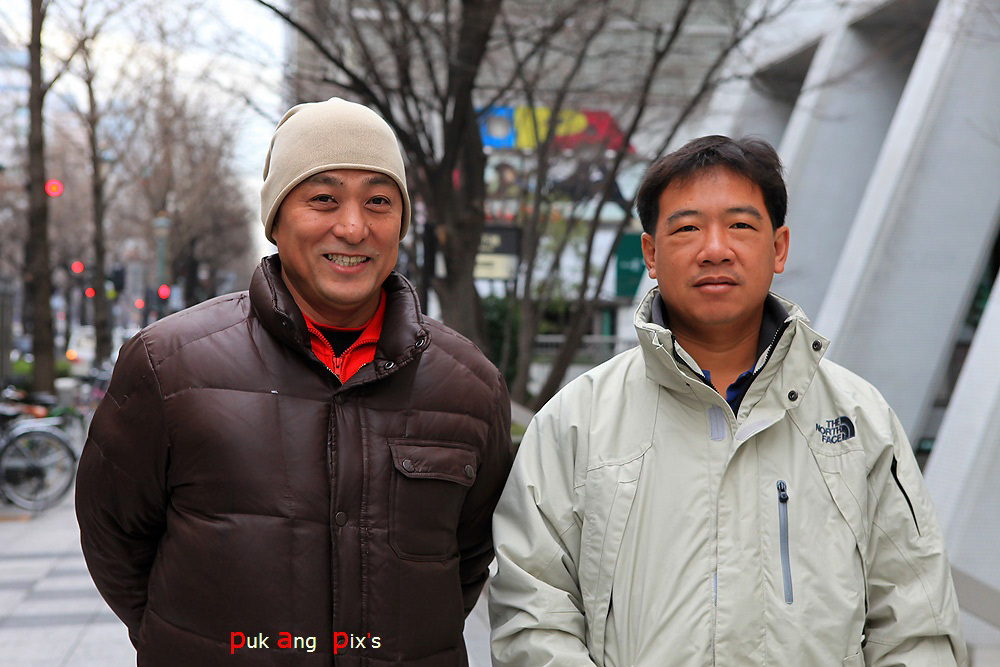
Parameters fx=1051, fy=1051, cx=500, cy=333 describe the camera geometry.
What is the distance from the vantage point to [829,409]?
96.8 inches

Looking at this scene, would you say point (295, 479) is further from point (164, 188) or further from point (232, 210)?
point (232, 210)

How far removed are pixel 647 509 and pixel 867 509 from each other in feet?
1.67

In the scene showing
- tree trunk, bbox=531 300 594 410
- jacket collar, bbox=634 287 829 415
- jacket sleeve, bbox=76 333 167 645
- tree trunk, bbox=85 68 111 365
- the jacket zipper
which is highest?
jacket collar, bbox=634 287 829 415

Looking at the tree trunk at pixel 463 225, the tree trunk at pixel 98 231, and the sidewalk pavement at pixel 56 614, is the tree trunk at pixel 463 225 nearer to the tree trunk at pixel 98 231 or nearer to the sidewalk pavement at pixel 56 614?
the sidewalk pavement at pixel 56 614

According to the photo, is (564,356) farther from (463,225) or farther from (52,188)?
(52,188)

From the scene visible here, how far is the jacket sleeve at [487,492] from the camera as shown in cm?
264

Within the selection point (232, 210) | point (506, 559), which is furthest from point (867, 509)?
point (232, 210)

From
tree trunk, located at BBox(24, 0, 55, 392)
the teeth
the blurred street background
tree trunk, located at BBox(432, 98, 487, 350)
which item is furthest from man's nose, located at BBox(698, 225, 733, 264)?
tree trunk, located at BBox(24, 0, 55, 392)

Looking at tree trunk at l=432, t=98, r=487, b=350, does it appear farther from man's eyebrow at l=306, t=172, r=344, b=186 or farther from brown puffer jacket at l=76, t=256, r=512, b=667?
brown puffer jacket at l=76, t=256, r=512, b=667

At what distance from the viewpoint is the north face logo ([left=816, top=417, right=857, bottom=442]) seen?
242 centimetres

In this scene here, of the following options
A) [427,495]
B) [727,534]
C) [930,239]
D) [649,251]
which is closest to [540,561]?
[427,495]

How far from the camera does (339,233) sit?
2.43 meters

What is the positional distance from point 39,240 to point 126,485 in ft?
44.6

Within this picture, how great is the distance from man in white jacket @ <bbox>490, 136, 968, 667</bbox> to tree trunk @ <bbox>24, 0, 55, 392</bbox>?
13.7 m
